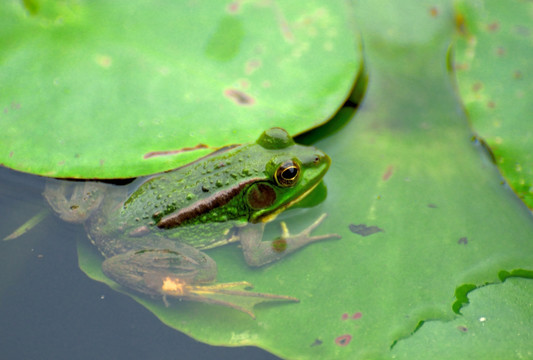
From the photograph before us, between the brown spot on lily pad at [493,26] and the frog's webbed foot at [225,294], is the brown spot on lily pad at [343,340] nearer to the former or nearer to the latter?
the frog's webbed foot at [225,294]

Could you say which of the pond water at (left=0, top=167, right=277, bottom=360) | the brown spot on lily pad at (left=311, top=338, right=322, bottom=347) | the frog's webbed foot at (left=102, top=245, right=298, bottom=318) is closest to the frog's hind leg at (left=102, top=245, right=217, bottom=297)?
the frog's webbed foot at (left=102, top=245, right=298, bottom=318)

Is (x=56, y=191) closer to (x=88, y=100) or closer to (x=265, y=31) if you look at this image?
(x=88, y=100)

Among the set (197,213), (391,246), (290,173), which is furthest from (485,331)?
(197,213)

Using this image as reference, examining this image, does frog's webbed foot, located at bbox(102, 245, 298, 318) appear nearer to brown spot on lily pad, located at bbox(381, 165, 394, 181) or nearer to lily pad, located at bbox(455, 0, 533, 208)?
brown spot on lily pad, located at bbox(381, 165, 394, 181)

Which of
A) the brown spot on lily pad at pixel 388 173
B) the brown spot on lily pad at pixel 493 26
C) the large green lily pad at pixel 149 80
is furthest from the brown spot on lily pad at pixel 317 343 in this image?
the brown spot on lily pad at pixel 493 26

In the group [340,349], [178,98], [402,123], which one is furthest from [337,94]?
[340,349]

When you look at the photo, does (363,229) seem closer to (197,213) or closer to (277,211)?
(277,211)

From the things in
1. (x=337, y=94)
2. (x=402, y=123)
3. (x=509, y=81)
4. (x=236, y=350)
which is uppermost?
(x=509, y=81)
